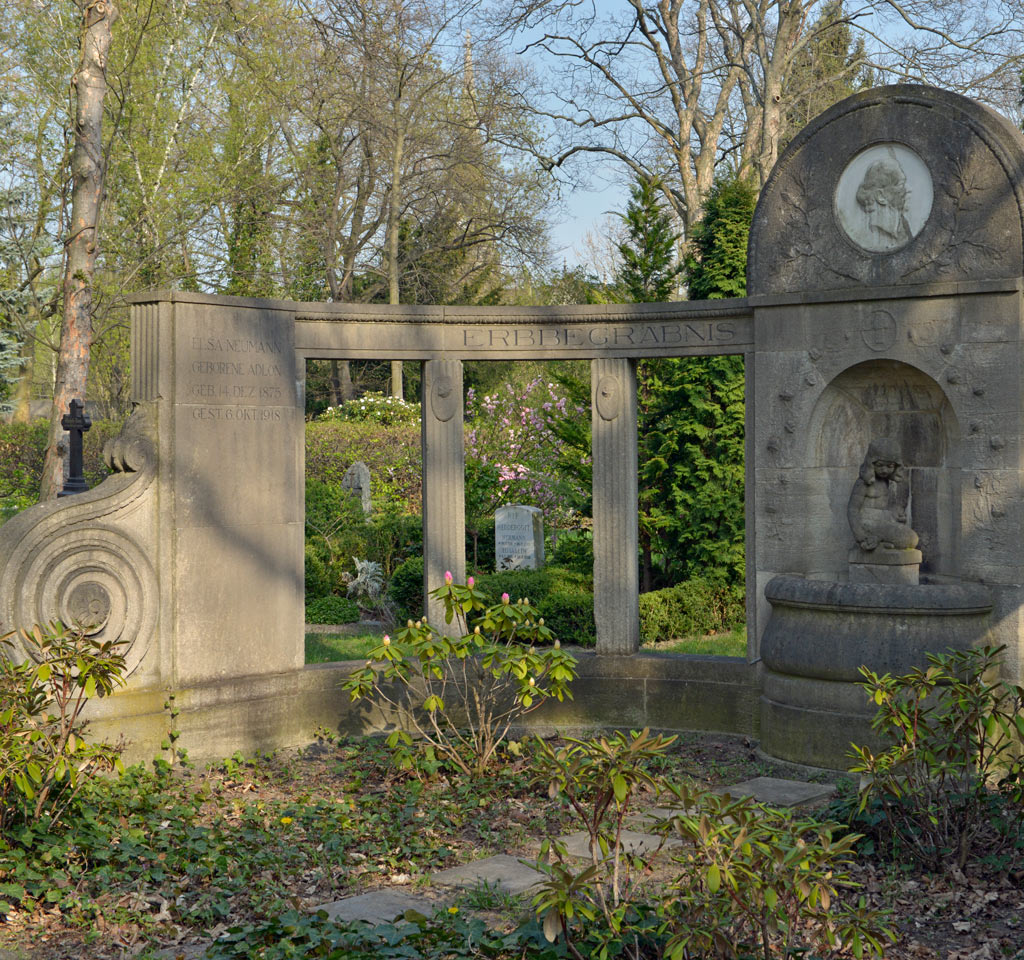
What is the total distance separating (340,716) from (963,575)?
4.40m

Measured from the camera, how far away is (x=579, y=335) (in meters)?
8.28

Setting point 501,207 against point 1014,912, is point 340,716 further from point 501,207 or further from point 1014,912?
point 501,207

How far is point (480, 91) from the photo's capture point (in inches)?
1046

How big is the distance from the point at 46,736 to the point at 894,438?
5843 mm

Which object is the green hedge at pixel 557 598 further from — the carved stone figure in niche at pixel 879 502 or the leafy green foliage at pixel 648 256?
the carved stone figure in niche at pixel 879 502

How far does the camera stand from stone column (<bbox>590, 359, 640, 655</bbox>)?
8.21m

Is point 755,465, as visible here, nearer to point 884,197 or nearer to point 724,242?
point 884,197

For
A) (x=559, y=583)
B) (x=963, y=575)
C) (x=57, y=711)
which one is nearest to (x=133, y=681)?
A: (x=57, y=711)

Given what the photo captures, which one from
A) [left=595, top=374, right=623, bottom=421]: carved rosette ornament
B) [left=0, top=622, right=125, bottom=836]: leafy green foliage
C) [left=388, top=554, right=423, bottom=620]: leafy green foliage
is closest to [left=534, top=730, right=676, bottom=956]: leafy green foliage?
[left=0, top=622, right=125, bottom=836]: leafy green foliage

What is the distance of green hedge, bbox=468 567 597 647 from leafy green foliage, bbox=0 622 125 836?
22.4ft

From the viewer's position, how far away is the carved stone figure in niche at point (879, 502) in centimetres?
763

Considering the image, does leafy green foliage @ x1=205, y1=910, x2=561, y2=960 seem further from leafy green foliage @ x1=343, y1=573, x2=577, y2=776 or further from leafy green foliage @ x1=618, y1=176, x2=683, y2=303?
leafy green foliage @ x1=618, y1=176, x2=683, y2=303

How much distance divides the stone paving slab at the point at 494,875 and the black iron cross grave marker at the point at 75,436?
768 centimetres

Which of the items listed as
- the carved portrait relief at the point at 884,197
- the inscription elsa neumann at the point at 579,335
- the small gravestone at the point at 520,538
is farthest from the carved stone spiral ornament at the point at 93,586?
the small gravestone at the point at 520,538
